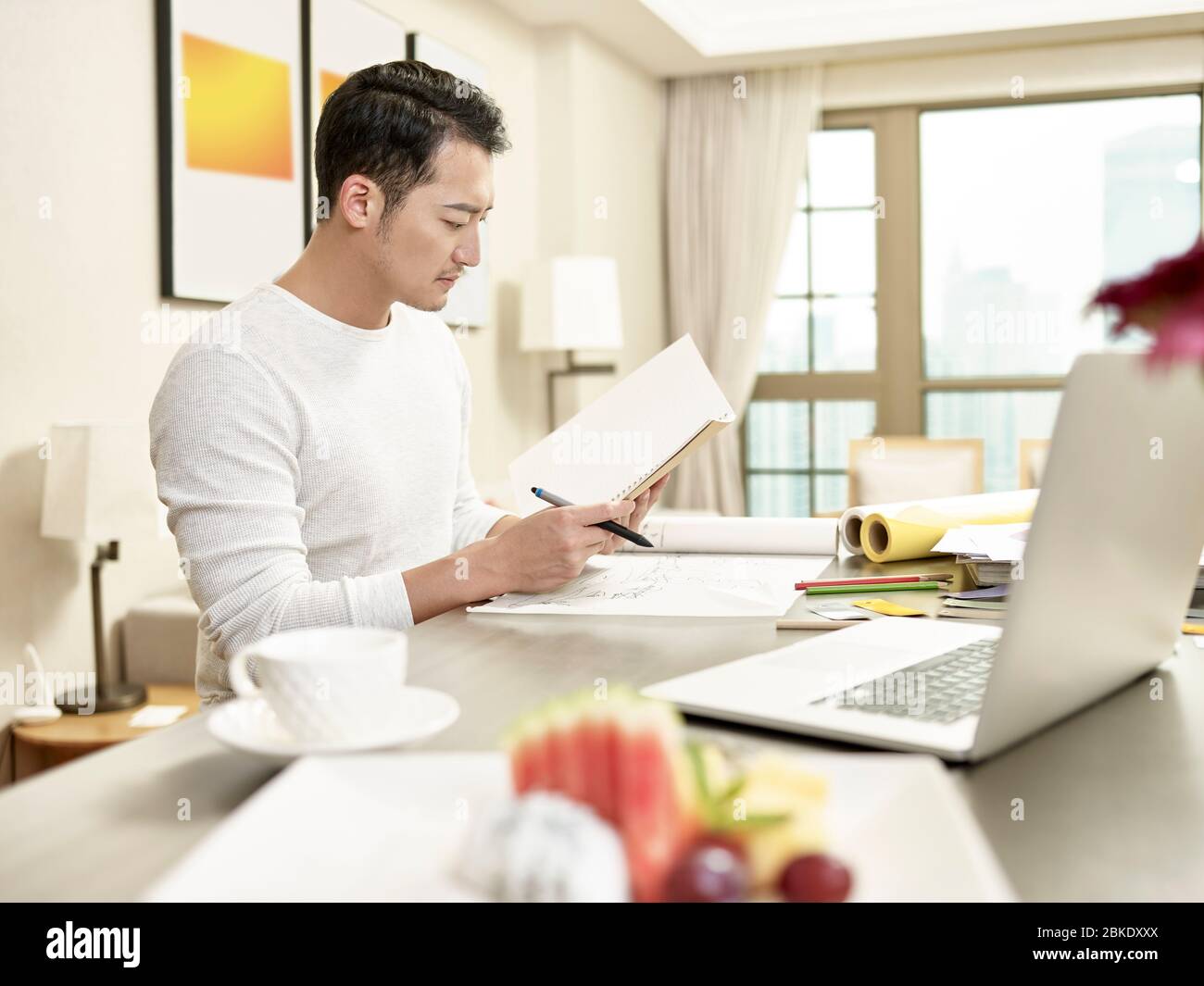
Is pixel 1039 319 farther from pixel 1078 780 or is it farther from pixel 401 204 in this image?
pixel 1078 780

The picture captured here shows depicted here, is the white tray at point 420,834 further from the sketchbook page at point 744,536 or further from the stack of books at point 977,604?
the sketchbook page at point 744,536

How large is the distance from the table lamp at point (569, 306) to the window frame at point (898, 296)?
1714mm

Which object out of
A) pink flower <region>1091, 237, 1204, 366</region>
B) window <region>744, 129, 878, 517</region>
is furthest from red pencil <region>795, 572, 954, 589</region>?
window <region>744, 129, 878, 517</region>

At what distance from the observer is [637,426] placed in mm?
1377

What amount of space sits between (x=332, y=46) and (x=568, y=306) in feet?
4.18

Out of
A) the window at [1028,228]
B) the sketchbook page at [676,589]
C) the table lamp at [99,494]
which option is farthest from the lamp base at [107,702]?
the window at [1028,228]

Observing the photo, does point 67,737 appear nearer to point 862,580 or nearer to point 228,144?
point 228,144

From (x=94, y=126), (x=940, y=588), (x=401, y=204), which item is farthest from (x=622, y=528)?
(x=94, y=126)

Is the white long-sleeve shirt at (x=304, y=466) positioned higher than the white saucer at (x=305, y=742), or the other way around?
the white long-sleeve shirt at (x=304, y=466)

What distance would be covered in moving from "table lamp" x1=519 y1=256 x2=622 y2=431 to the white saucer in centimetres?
359

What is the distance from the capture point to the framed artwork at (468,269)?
3.83 metres

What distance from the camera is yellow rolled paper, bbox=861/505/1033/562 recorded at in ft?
4.75

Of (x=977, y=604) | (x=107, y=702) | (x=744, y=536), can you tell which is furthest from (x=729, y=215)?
(x=977, y=604)
